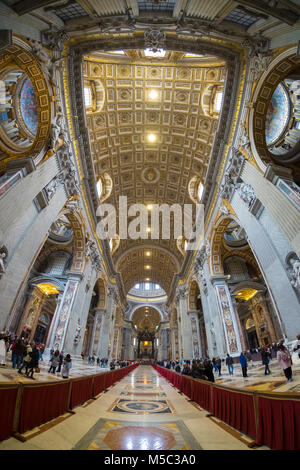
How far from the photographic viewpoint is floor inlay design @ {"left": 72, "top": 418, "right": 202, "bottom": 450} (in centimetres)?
279

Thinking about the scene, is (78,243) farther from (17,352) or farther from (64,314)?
(17,352)

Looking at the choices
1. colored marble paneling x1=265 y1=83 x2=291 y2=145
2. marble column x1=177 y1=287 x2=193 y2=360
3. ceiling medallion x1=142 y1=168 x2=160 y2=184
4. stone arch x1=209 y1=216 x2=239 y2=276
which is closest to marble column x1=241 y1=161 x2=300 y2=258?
colored marble paneling x1=265 y1=83 x2=291 y2=145

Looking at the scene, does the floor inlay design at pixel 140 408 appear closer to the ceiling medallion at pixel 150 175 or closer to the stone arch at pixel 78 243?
the stone arch at pixel 78 243

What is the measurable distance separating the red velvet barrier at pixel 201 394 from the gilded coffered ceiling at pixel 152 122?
1439 cm

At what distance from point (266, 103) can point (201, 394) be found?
39.9 feet

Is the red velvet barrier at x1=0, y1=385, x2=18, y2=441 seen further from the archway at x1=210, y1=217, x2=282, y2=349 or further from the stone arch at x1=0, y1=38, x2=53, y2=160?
the archway at x1=210, y1=217, x2=282, y2=349

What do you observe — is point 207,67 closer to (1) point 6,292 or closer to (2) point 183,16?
(2) point 183,16

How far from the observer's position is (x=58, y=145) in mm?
10383

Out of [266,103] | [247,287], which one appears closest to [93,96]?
[266,103]

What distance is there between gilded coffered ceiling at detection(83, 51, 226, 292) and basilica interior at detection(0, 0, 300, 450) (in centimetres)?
10

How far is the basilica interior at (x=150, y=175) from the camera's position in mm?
4281

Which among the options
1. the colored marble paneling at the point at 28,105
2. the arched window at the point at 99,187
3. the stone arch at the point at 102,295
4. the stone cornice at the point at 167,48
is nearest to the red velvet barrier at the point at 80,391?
the stone cornice at the point at 167,48

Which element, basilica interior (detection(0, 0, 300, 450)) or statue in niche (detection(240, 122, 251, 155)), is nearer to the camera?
basilica interior (detection(0, 0, 300, 450))
